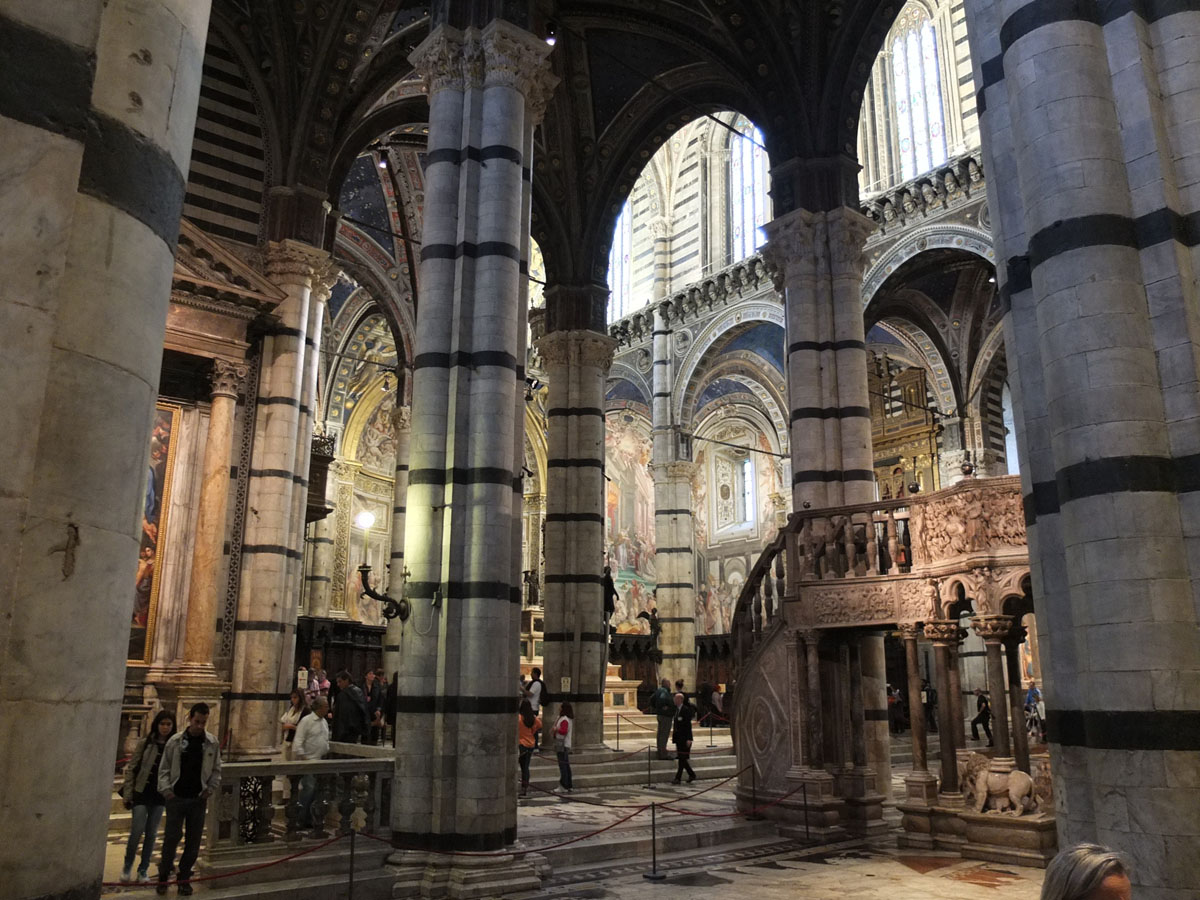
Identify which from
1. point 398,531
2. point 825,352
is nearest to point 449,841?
point 825,352

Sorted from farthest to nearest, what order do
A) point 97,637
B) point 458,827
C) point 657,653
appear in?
point 657,653, point 458,827, point 97,637

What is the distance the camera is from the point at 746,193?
25.3 meters

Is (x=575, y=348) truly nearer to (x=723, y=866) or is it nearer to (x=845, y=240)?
(x=845, y=240)

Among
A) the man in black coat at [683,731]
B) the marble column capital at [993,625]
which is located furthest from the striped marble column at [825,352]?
the man in black coat at [683,731]

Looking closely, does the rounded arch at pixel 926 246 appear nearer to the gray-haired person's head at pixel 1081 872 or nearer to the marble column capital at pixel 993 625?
the marble column capital at pixel 993 625

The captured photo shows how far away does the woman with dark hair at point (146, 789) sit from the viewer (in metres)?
6.71

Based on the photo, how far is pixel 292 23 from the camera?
1363cm

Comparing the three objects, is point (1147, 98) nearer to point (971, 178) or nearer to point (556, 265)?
point (556, 265)

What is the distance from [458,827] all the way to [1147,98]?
22.8 ft

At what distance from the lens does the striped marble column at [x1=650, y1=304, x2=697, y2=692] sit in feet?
73.6

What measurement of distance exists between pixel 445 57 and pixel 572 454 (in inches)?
292

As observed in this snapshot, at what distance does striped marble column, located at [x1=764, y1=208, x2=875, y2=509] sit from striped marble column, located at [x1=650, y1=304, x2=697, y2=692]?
10908mm

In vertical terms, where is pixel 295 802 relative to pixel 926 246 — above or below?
below

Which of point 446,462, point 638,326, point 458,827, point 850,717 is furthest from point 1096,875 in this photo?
point 638,326
